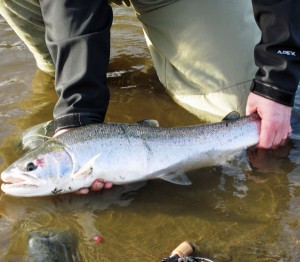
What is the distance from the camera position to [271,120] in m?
3.70

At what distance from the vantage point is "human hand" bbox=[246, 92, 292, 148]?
3.71 metres

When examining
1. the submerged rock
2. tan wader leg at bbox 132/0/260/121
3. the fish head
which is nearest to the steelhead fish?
the fish head

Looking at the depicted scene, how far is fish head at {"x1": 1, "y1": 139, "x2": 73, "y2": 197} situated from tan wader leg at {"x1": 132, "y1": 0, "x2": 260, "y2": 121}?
61.5 inches

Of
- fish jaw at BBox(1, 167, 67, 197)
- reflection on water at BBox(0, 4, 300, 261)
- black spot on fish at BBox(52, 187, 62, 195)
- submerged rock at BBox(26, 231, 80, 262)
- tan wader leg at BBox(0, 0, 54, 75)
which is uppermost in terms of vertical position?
tan wader leg at BBox(0, 0, 54, 75)

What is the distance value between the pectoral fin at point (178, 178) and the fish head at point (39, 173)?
2.14 feet

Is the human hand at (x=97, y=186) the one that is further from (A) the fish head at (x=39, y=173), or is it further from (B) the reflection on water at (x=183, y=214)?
(A) the fish head at (x=39, y=173)

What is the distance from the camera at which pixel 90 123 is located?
361cm

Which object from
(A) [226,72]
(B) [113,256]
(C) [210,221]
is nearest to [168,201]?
(C) [210,221]

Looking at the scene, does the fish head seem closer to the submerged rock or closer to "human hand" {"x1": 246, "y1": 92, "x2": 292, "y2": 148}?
the submerged rock

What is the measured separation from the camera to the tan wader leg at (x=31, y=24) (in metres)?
5.01

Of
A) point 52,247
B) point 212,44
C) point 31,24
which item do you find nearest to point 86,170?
point 52,247

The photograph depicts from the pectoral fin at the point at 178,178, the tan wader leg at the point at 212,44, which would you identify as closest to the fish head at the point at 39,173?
the pectoral fin at the point at 178,178

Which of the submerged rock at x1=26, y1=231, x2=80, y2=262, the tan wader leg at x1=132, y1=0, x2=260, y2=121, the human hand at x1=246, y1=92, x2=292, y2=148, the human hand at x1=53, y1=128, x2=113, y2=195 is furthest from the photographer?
the tan wader leg at x1=132, y1=0, x2=260, y2=121

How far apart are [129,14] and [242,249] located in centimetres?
420
